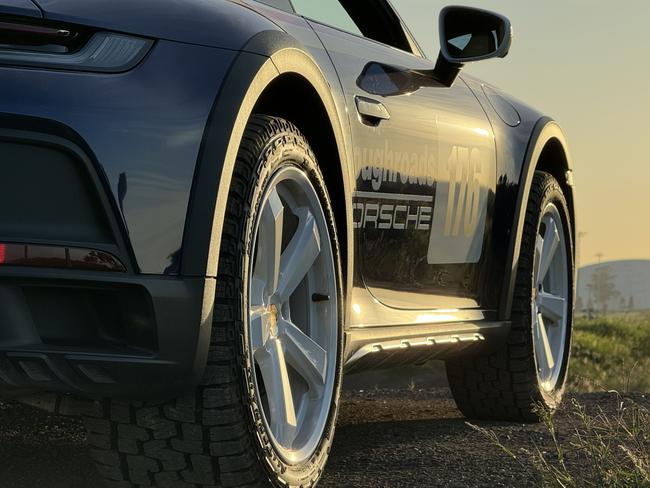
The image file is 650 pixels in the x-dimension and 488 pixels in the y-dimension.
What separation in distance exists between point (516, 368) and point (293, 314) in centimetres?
200

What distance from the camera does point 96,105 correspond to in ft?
8.14

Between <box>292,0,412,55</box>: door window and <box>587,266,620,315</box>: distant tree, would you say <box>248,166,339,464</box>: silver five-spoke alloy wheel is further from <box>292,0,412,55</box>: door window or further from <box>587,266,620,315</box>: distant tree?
<box>587,266,620,315</box>: distant tree

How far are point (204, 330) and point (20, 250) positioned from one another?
0.44 meters

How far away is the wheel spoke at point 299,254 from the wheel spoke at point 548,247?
233 cm

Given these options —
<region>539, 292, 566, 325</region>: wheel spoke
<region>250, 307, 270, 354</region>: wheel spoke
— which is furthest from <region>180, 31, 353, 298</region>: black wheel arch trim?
<region>539, 292, 566, 325</region>: wheel spoke

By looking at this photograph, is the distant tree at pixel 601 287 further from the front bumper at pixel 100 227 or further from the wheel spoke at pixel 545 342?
the front bumper at pixel 100 227

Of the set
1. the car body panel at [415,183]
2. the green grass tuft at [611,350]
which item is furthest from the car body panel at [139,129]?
the green grass tuft at [611,350]

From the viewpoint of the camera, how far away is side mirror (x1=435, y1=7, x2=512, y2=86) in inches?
167

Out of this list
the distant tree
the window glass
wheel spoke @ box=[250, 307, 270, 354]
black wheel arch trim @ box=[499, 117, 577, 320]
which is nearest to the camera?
wheel spoke @ box=[250, 307, 270, 354]

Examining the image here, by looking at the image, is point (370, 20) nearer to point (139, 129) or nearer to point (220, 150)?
point (220, 150)

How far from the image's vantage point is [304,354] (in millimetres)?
3250

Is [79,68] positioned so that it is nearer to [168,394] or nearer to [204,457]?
[168,394]

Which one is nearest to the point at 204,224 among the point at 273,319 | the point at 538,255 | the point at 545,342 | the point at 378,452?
the point at 273,319

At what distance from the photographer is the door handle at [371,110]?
11.7 feet
